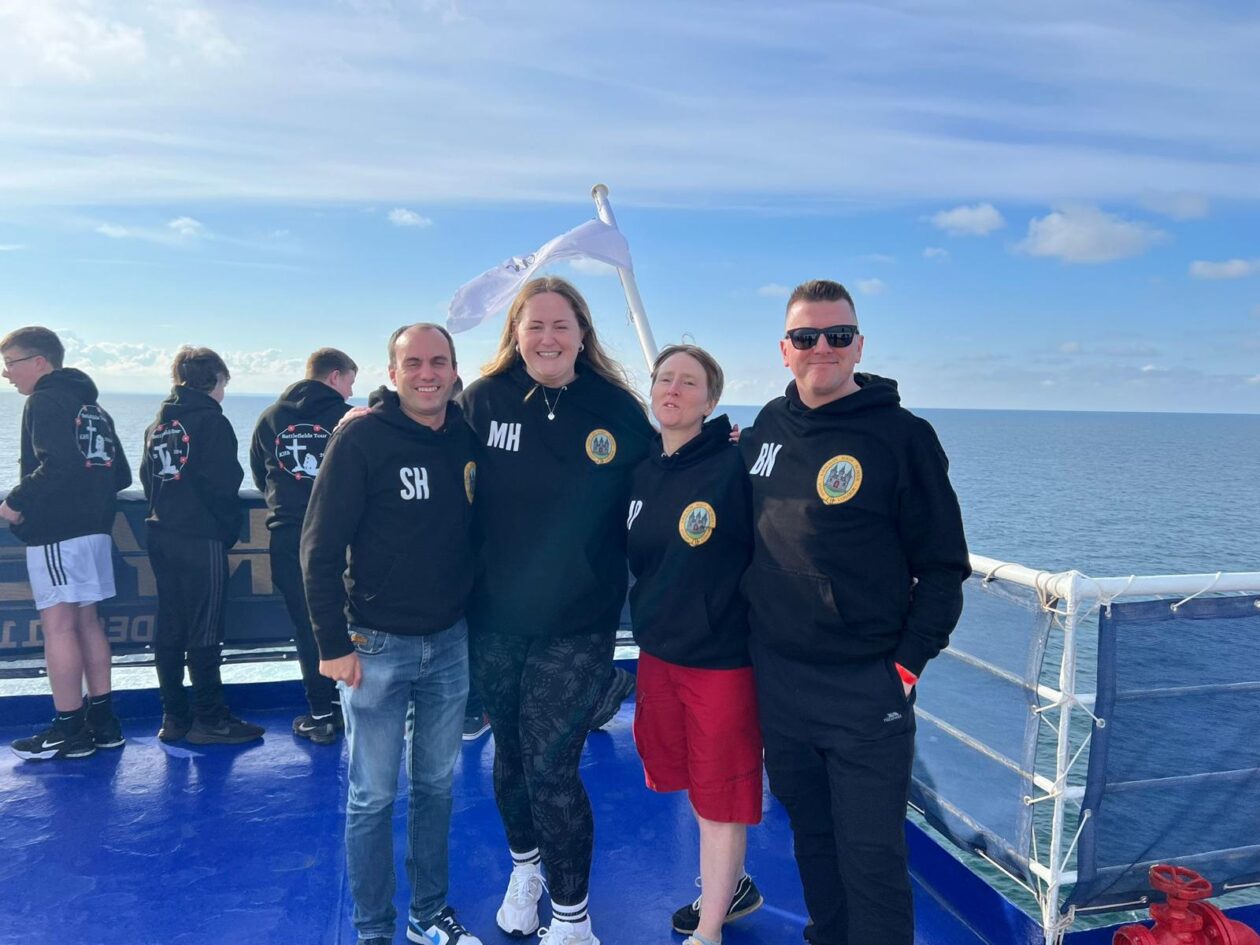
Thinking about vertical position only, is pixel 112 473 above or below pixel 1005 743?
above

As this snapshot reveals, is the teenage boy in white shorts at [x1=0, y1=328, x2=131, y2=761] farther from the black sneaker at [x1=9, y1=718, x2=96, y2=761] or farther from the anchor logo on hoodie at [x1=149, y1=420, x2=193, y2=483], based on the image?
the anchor logo on hoodie at [x1=149, y1=420, x2=193, y2=483]

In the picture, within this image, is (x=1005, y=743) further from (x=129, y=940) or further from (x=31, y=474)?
(x=31, y=474)

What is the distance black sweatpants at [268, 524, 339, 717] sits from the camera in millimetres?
4879

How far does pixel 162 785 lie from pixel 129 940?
1.39 m

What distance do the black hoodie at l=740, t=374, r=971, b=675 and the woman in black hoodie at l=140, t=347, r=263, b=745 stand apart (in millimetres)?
3554

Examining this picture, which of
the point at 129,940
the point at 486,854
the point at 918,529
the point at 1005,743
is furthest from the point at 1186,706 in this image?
the point at 129,940

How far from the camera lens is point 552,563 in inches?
119

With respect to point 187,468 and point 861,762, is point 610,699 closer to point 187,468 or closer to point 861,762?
point 861,762

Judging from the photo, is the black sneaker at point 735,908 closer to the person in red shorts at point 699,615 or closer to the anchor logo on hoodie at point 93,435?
the person in red shorts at point 699,615

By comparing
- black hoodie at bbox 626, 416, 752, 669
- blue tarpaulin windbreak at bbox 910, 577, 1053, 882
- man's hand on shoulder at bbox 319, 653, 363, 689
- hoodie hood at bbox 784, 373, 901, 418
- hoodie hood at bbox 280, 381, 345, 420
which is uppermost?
hoodie hood at bbox 280, 381, 345, 420

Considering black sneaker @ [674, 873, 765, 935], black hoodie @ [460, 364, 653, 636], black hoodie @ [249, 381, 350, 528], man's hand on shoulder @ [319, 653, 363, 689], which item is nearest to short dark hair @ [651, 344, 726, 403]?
black hoodie @ [460, 364, 653, 636]

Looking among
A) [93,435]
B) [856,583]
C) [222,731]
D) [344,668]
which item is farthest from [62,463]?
[856,583]

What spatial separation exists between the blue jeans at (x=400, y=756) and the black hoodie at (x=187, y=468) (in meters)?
2.39

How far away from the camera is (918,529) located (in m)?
2.58
